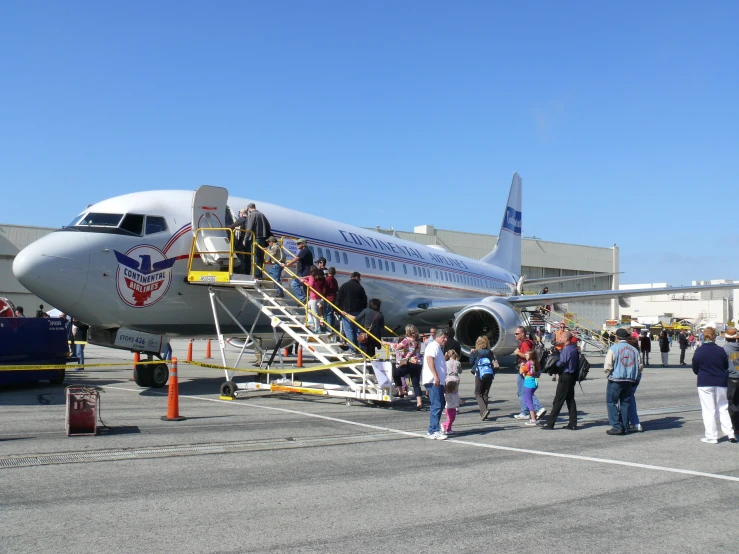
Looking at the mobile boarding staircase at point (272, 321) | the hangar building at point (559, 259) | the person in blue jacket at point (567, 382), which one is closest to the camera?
the person in blue jacket at point (567, 382)

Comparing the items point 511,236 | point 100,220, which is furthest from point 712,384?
point 511,236

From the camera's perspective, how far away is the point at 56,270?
38.9 ft

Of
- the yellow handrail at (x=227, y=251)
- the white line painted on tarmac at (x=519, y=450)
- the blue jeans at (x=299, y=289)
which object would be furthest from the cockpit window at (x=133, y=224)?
the white line painted on tarmac at (x=519, y=450)

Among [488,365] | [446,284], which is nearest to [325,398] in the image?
[488,365]

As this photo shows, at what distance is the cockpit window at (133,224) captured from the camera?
42.8 ft

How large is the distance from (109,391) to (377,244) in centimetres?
914

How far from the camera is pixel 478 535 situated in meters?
5.25

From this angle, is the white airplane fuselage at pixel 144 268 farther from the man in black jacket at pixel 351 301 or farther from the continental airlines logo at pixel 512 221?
the continental airlines logo at pixel 512 221

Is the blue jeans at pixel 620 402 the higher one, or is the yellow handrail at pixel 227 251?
the yellow handrail at pixel 227 251

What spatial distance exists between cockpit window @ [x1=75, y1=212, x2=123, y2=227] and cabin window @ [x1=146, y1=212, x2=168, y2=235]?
0.51 meters

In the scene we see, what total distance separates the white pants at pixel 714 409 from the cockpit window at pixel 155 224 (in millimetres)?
9723

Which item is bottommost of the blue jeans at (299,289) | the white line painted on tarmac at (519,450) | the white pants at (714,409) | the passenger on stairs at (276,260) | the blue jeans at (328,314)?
the white line painted on tarmac at (519,450)

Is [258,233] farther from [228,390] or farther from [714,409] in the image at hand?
[714,409]

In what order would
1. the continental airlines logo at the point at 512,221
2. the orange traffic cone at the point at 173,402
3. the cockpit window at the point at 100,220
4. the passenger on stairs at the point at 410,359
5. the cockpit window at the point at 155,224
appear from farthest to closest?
the continental airlines logo at the point at 512,221
the cockpit window at the point at 155,224
the cockpit window at the point at 100,220
the passenger on stairs at the point at 410,359
the orange traffic cone at the point at 173,402
